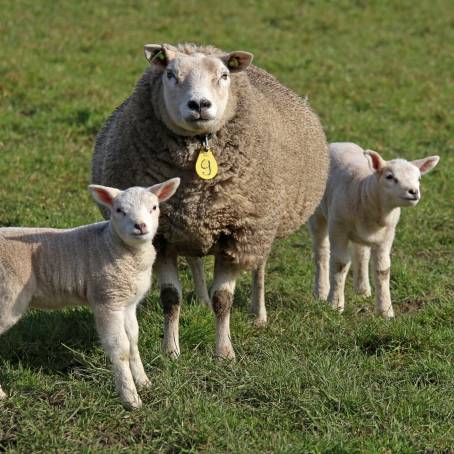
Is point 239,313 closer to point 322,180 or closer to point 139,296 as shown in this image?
point 322,180

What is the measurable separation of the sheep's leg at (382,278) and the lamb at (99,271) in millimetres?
2527

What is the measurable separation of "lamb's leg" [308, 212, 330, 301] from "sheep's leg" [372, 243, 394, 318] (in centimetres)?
50

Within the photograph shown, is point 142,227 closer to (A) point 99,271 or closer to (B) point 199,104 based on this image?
(A) point 99,271

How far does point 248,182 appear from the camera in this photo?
555 centimetres

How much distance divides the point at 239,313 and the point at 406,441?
224 cm

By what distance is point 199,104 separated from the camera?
Answer: 16.5 ft

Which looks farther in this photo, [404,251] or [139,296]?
[404,251]

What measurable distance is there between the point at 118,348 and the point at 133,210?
0.70 metres

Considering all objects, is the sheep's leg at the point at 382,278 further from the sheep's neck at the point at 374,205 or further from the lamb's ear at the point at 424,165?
the lamb's ear at the point at 424,165

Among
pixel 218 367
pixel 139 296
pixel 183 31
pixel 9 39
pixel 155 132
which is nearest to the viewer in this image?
pixel 139 296

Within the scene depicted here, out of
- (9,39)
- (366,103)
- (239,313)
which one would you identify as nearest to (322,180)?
(239,313)

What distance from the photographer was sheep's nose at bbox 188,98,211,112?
5035 mm

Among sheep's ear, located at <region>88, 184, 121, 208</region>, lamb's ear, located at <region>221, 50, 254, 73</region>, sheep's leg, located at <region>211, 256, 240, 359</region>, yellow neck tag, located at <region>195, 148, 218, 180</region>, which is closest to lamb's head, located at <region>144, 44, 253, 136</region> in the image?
lamb's ear, located at <region>221, 50, 254, 73</region>

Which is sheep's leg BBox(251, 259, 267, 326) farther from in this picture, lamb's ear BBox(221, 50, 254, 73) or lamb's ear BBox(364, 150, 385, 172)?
lamb's ear BBox(221, 50, 254, 73)
